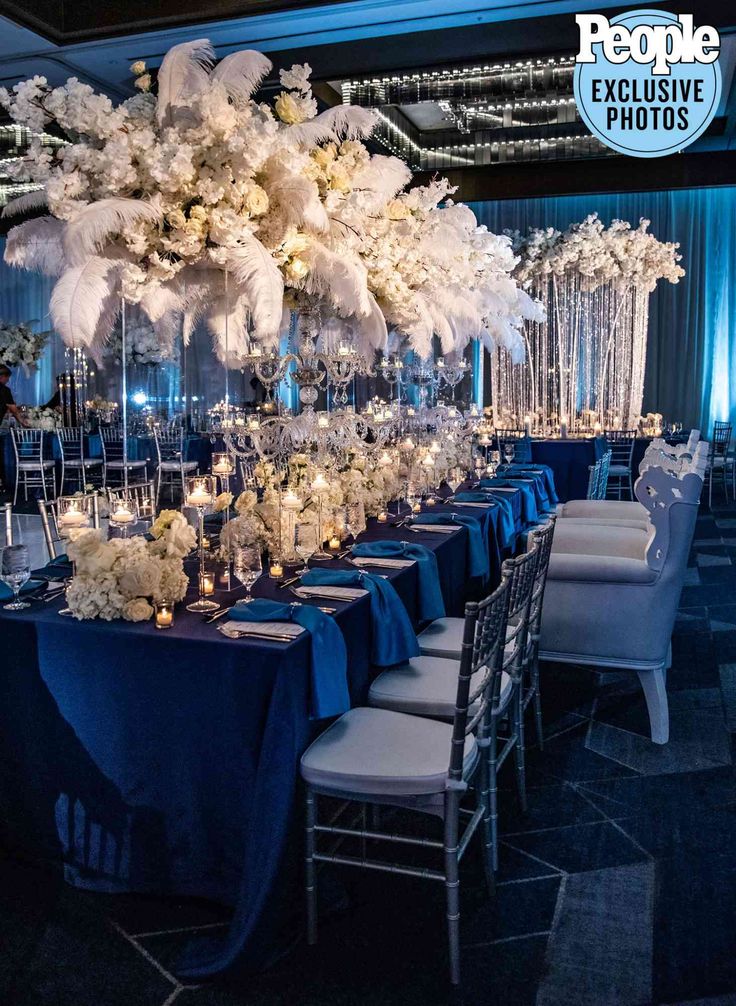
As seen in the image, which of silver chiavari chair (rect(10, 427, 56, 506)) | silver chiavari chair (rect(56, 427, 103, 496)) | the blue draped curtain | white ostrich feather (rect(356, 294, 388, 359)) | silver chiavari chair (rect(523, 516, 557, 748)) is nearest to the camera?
silver chiavari chair (rect(523, 516, 557, 748))

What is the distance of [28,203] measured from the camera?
384cm

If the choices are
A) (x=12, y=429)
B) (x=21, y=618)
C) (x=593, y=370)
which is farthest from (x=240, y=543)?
(x=593, y=370)

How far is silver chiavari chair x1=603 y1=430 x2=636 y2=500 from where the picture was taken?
10.4 meters

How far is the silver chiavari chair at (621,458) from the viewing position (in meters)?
10.4

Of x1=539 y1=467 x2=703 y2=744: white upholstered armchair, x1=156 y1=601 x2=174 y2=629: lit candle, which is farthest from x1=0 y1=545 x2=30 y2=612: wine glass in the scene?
x1=539 y1=467 x2=703 y2=744: white upholstered armchair

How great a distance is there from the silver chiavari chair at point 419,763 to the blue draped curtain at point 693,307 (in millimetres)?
12522

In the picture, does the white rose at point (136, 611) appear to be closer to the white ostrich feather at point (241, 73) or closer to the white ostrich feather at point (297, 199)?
the white ostrich feather at point (297, 199)

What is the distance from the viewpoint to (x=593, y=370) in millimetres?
11859

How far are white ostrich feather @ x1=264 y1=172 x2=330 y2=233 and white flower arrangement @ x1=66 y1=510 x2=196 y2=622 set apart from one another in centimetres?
164

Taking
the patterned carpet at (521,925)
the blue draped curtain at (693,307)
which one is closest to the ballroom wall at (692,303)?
the blue draped curtain at (693,307)

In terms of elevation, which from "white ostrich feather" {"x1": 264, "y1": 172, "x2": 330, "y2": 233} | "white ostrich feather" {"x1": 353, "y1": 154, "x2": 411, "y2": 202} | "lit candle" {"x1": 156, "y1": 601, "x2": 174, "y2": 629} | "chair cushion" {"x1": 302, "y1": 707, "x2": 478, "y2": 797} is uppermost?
"white ostrich feather" {"x1": 353, "y1": 154, "x2": 411, "y2": 202}

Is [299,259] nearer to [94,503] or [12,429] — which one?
[94,503]

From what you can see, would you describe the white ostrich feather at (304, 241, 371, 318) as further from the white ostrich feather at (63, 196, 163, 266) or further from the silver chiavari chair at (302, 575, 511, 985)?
the silver chiavari chair at (302, 575, 511, 985)

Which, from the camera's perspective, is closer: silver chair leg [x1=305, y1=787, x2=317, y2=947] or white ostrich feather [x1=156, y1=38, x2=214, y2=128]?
silver chair leg [x1=305, y1=787, x2=317, y2=947]
